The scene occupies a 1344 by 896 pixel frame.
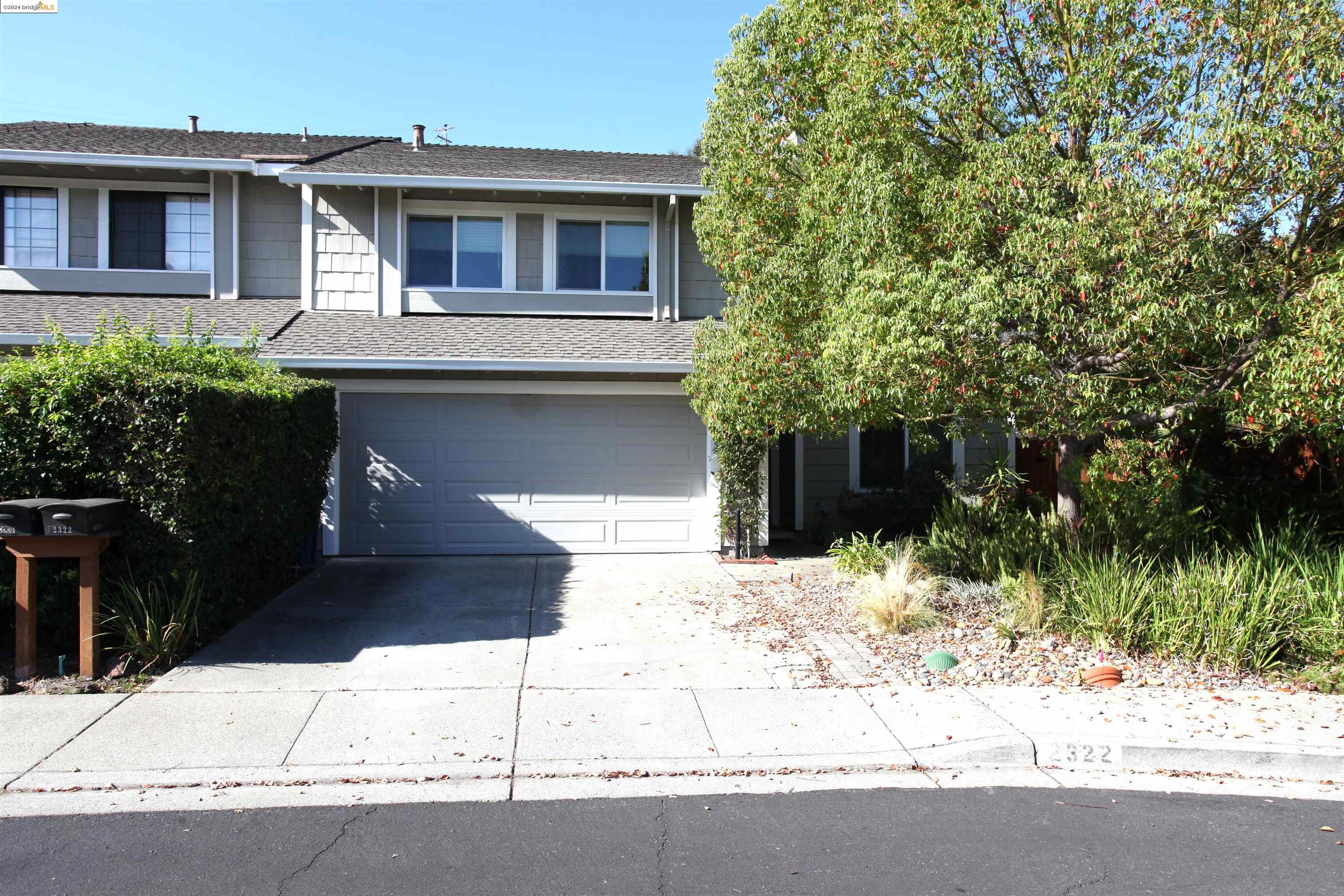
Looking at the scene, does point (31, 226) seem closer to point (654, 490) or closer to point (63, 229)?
point (63, 229)

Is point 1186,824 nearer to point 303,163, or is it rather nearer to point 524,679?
point 524,679

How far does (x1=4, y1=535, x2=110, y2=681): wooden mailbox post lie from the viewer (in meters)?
6.52

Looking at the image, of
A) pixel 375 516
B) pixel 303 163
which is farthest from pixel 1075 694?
pixel 303 163

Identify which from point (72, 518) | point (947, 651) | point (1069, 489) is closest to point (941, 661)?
point (947, 651)

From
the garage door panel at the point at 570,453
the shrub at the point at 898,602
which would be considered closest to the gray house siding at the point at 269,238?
the garage door panel at the point at 570,453

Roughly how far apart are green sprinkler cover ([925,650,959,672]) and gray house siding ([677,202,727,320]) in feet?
24.5

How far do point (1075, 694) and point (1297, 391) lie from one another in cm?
257

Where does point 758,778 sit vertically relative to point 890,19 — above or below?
below

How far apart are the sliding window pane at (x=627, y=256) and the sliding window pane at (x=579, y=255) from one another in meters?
0.15

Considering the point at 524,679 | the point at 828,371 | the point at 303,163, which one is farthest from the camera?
the point at 303,163

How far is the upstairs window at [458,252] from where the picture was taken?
43.2 feet

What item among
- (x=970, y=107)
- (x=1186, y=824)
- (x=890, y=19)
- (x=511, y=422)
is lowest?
(x=1186, y=824)

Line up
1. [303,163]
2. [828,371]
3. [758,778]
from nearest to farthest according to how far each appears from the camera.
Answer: [758,778]
[828,371]
[303,163]

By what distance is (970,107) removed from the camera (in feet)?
24.8
